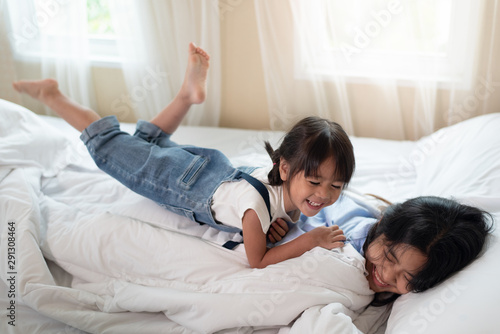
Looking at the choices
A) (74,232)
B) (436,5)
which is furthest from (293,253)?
(436,5)

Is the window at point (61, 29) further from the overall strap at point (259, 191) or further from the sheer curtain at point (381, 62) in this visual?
the overall strap at point (259, 191)

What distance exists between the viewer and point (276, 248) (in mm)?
1265

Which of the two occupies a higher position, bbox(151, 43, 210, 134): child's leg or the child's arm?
bbox(151, 43, 210, 134): child's leg

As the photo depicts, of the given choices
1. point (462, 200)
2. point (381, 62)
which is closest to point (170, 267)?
point (462, 200)

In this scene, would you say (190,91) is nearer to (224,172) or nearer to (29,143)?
(224,172)

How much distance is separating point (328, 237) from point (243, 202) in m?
0.25

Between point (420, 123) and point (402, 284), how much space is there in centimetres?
112

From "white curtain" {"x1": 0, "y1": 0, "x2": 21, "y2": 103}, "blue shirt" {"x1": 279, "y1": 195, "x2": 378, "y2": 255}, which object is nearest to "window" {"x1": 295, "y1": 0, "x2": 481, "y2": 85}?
"blue shirt" {"x1": 279, "y1": 195, "x2": 378, "y2": 255}

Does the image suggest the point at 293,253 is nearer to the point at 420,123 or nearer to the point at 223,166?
the point at 223,166

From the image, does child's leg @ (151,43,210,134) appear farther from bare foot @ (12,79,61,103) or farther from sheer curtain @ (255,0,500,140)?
sheer curtain @ (255,0,500,140)

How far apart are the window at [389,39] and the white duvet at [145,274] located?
1018mm

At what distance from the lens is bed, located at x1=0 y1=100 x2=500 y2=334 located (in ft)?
3.41

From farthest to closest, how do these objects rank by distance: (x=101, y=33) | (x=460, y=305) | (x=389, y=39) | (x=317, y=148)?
(x=101, y=33), (x=389, y=39), (x=317, y=148), (x=460, y=305)

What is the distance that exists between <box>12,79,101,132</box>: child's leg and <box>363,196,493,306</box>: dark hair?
104 cm
